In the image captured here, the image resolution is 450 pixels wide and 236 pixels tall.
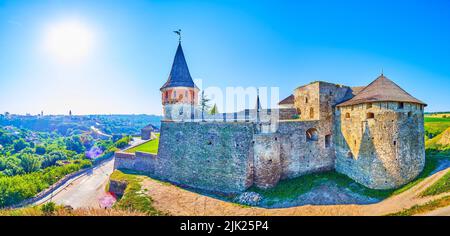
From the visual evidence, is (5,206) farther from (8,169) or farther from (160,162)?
(8,169)

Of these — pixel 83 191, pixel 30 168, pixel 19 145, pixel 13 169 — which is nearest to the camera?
pixel 83 191

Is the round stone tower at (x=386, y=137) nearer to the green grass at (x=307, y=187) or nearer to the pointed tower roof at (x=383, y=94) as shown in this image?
the pointed tower roof at (x=383, y=94)

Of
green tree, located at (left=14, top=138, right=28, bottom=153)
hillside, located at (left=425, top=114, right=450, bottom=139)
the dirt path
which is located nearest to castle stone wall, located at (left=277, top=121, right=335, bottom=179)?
the dirt path

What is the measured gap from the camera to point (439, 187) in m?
11.5

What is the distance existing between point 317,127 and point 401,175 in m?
5.66

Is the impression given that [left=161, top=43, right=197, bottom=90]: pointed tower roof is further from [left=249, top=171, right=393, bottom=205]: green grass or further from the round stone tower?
the round stone tower

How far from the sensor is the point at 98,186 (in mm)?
23312

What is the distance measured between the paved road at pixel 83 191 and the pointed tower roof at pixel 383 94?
20908 mm

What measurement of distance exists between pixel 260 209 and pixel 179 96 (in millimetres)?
12110

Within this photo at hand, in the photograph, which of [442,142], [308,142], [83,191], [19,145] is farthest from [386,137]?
[19,145]

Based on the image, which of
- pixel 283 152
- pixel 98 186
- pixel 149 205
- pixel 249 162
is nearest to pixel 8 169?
pixel 98 186

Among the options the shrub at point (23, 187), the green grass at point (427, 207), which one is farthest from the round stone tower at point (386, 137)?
the shrub at point (23, 187)

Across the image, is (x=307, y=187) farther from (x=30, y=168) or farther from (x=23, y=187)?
(x=30, y=168)
